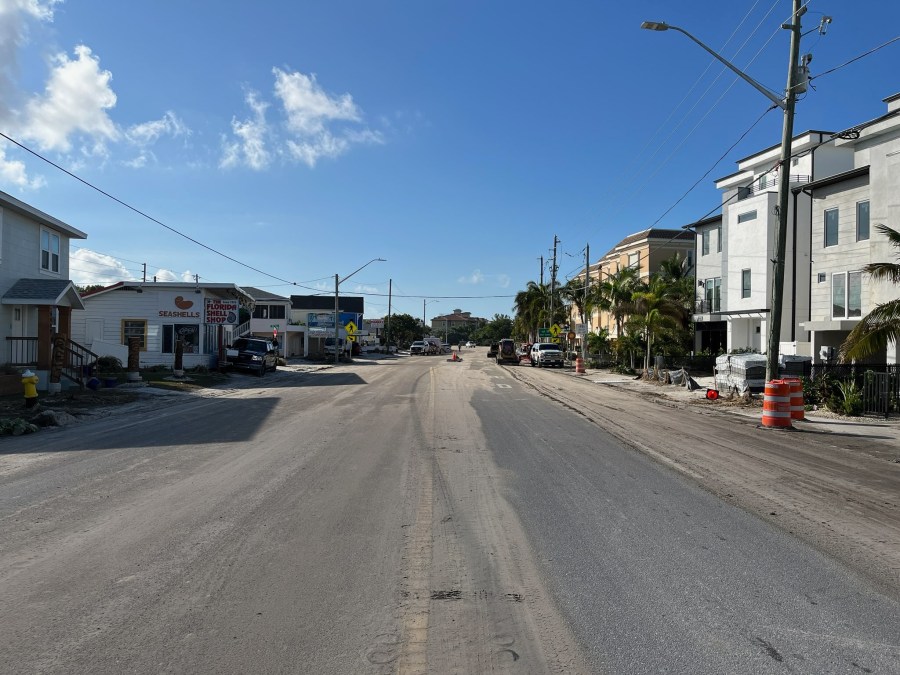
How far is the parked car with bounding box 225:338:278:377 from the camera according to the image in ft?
114

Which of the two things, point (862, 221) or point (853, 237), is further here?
point (853, 237)

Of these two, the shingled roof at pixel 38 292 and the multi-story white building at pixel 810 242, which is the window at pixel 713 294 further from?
the shingled roof at pixel 38 292

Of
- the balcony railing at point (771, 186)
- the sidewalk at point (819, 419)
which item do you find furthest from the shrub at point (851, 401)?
the balcony railing at point (771, 186)

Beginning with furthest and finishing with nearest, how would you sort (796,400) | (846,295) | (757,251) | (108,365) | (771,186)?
1. (771,186)
2. (757,251)
3. (108,365)
4. (846,295)
5. (796,400)

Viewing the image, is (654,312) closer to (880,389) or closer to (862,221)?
(862,221)

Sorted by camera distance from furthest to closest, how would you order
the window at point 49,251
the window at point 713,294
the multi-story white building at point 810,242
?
1. the window at point 713,294
2. the window at point 49,251
3. the multi-story white building at point 810,242

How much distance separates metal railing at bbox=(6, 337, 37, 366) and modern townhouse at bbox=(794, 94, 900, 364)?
27704 mm

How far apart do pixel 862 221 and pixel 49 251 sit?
3123 cm

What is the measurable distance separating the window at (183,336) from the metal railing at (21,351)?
12.2 metres

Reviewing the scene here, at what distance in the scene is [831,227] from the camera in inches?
1070

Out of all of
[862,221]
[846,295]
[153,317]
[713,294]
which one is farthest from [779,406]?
[153,317]

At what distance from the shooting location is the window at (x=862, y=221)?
25.5m

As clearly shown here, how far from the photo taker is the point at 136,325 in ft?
120

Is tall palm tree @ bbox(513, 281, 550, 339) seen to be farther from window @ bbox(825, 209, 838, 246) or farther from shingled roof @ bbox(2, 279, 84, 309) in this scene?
shingled roof @ bbox(2, 279, 84, 309)
